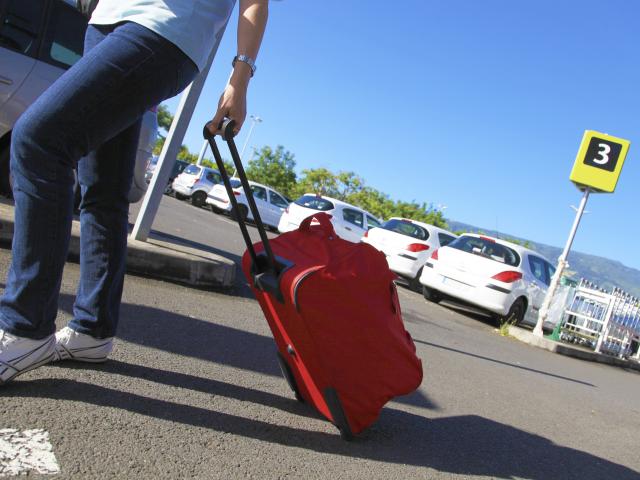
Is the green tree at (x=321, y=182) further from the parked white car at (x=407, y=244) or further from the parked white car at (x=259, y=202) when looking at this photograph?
Result: the parked white car at (x=407, y=244)

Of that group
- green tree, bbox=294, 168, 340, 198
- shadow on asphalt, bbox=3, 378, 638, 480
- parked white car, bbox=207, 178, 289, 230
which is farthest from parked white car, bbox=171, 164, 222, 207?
green tree, bbox=294, 168, 340, 198

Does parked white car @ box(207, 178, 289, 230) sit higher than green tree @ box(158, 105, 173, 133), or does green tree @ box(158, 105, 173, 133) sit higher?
green tree @ box(158, 105, 173, 133)

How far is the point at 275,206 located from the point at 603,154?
15.9 meters

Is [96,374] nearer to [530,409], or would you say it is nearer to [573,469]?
[573,469]

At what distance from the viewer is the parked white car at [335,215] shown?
709 inches

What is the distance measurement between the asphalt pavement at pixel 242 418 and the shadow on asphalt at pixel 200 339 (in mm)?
15

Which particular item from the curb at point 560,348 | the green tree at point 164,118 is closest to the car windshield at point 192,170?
the curb at point 560,348

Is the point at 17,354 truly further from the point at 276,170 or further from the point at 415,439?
the point at 276,170

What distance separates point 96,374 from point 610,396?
222 inches

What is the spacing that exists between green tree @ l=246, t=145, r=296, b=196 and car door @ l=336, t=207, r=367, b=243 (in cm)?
4147

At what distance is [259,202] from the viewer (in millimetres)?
24594

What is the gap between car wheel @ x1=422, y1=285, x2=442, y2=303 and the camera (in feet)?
41.0

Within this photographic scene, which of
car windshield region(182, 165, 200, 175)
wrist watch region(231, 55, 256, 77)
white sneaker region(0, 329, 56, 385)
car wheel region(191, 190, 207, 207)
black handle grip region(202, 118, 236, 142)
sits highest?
wrist watch region(231, 55, 256, 77)

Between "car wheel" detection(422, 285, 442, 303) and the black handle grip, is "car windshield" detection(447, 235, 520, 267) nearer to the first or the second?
"car wheel" detection(422, 285, 442, 303)
